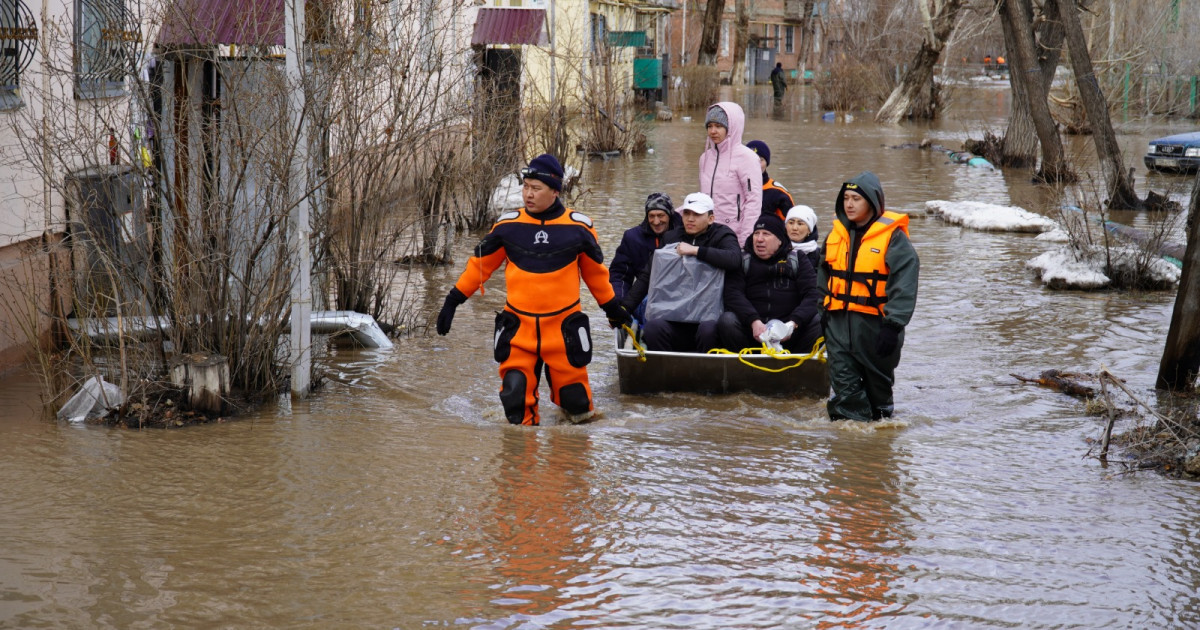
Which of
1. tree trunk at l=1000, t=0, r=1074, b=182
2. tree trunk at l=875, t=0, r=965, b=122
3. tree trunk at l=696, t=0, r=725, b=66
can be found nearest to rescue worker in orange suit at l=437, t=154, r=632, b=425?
tree trunk at l=1000, t=0, r=1074, b=182

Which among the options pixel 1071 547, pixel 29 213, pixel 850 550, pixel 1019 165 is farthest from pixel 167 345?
pixel 1019 165

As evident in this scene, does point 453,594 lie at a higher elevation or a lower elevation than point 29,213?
lower

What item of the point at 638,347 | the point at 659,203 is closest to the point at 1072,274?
the point at 659,203

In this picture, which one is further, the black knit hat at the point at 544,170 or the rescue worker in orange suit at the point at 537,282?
the rescue worker in orange suit at the point at 537,282

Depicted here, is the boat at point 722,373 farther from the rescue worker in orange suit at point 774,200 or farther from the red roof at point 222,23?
the red roof at point 222,23

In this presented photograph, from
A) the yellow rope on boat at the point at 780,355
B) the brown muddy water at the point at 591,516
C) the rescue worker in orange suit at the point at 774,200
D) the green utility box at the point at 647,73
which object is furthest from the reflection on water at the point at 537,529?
the green utility box at the point at 647,73

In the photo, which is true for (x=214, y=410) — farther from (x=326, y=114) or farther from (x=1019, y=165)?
(x=1019, y=165)

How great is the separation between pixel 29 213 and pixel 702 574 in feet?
18.7

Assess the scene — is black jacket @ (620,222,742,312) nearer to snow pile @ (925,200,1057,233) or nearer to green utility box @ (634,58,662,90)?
snow pile @ (925,200,1057,233)

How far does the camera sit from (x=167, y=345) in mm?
7602

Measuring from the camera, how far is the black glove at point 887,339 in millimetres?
6578

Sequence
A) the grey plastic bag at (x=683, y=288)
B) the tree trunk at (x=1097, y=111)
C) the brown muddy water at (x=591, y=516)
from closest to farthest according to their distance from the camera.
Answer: the brown muddy water at (x=591, y=516) → the grey plastic bag at (x=683, y=288) → the tree trunk at (x=1097, y=111)

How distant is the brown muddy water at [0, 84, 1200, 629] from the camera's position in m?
4.41

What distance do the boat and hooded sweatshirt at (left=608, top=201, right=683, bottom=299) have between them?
818 mm
